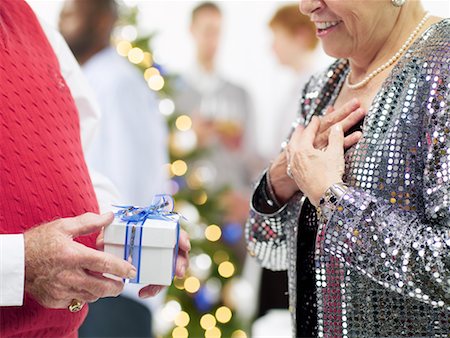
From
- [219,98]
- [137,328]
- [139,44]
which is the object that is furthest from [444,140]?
[219,98]

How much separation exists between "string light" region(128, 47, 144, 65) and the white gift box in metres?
3.02

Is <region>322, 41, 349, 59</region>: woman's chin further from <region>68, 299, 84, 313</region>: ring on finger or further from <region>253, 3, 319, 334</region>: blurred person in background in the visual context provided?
<region>253, 3, 319, 334</region>: blurred person in background

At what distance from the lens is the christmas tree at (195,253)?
445cm

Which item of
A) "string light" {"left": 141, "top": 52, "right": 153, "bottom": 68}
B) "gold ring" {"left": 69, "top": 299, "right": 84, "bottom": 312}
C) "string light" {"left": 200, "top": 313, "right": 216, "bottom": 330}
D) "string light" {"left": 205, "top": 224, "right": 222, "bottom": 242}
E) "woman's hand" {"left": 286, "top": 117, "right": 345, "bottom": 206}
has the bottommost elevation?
"string light" {"left": 200, "top": 313, "right": 216, "bottom": 330}

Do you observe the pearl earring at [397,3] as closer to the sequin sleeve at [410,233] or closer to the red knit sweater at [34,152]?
the sequin sleeve at [410,233]

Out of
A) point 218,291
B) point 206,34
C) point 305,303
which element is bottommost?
point 218,291

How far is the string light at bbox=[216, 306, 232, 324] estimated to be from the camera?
4.56 meters

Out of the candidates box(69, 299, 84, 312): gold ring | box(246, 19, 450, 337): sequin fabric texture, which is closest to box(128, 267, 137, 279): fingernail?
box(69, 299, 84, 312): gold ring

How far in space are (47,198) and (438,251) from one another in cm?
74

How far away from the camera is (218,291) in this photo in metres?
4.58

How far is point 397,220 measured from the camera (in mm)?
1439

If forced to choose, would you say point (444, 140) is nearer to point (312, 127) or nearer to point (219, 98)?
point (312, 127)

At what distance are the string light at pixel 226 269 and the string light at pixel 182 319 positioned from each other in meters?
0.32

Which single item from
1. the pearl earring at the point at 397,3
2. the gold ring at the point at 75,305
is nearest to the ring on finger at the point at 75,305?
the gold ring at the point at 75,305
